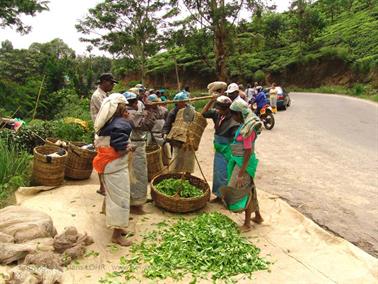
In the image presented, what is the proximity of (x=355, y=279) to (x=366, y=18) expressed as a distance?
34.5m

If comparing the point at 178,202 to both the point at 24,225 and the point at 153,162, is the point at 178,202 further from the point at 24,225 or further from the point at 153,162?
the point at 24,225

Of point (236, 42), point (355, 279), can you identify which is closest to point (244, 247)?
point (355, 279)

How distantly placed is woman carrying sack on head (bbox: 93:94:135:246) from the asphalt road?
7.86 feet

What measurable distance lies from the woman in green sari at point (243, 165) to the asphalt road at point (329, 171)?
101cm

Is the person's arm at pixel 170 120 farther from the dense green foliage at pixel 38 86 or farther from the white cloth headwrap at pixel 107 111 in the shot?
the dense green foliage at pixel 38 86

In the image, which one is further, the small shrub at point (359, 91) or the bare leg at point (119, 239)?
the small shrub at point (359, 91)

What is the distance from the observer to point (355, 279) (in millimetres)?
3271

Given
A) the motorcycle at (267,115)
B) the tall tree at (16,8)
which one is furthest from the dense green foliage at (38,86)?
the motorcycle at (267,115)

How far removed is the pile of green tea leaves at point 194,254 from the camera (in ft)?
11.0

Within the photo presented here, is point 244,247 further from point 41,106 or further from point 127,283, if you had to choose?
point 41,106

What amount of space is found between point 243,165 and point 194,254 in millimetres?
1107

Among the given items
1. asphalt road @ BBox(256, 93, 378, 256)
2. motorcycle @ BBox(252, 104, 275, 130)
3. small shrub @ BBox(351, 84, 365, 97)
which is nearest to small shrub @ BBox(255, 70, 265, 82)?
small shrub @ BBox(351, 84, 365, 97)

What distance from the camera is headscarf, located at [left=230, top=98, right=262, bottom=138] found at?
4016 mm

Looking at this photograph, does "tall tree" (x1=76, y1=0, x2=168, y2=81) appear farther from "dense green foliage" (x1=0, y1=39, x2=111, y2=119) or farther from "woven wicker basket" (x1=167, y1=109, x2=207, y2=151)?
"woven wicker basket" (x1=167, y1=109, x2=207, y2=151)
